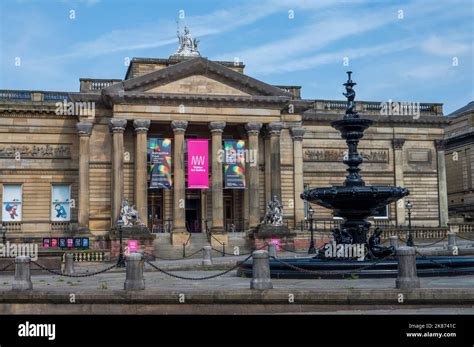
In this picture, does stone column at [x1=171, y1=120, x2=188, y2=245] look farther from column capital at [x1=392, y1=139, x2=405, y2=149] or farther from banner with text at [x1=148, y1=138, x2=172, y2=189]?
column capital at [x1=392, y1=139, x2=405, y2=149]

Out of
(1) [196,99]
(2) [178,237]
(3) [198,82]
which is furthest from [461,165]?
(2) [178,237]

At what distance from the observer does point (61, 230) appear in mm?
48250

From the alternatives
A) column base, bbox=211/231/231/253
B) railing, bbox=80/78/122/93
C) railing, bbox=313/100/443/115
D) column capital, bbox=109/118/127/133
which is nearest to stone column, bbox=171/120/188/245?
column base, bbox=211/231/231/253

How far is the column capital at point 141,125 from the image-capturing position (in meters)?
45.7

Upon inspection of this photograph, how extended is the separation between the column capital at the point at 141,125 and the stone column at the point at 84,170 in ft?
11.9

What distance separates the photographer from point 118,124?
4550cm

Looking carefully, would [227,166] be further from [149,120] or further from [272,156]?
[149,120]

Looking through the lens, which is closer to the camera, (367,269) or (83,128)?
(367,269)

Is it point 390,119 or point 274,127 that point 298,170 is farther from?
point 390,119

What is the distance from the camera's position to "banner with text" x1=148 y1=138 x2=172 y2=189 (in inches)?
1778

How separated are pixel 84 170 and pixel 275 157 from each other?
1359cm

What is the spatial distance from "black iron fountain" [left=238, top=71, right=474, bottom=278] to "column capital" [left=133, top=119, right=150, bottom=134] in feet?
75.9

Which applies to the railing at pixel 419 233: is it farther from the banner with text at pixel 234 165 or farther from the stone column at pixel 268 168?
the banner with text at pixel 234 165
